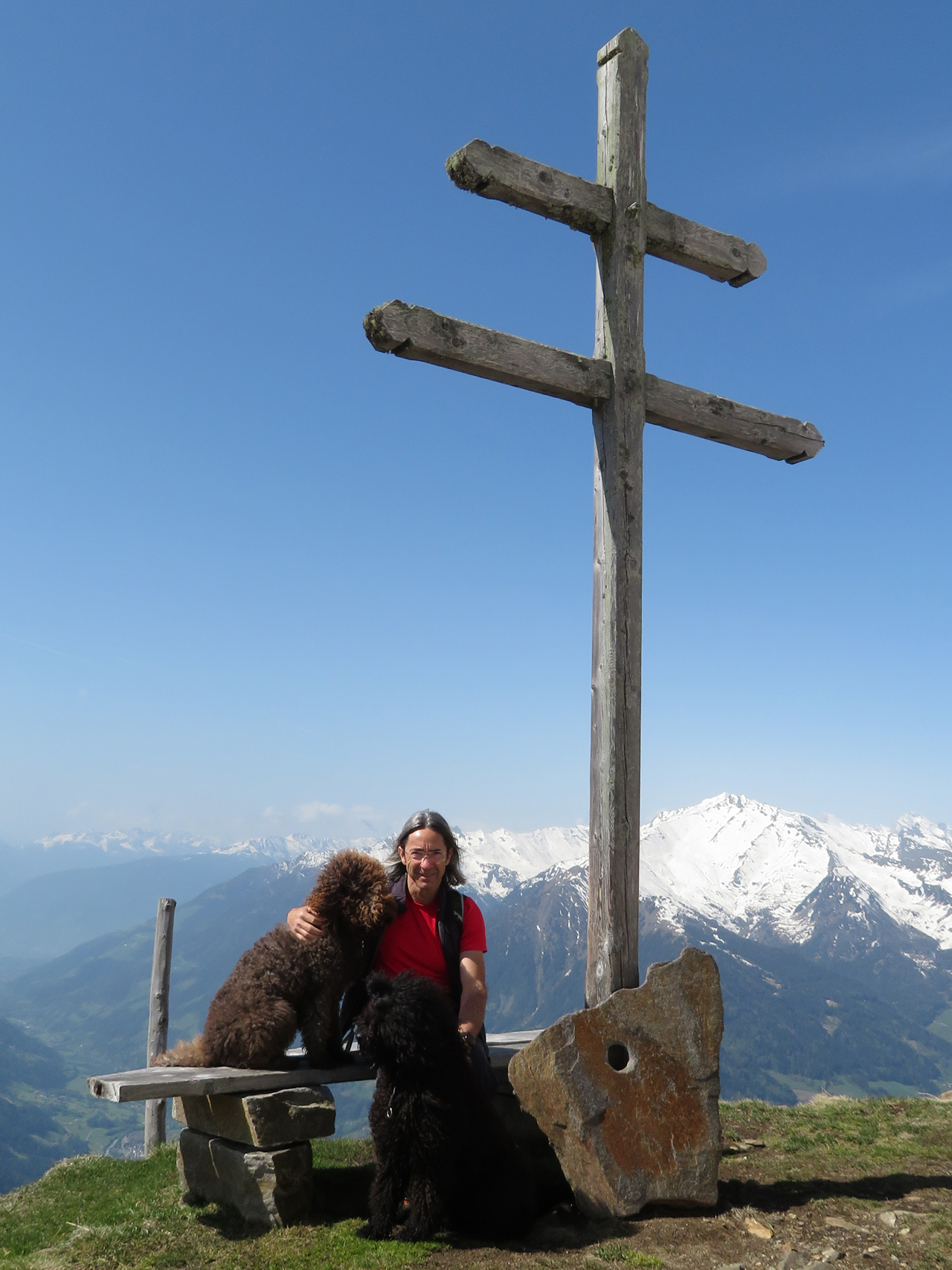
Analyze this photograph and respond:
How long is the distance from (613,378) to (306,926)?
4109 millimetres

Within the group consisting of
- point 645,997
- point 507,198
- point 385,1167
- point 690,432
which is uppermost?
point 507,198

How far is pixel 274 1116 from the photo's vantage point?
210 inches

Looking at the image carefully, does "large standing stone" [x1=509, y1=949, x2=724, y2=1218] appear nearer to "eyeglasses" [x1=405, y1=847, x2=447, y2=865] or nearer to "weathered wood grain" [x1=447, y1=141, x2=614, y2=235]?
"eyeglasses" [x1=405, y1=847, x2=447, y2=865]

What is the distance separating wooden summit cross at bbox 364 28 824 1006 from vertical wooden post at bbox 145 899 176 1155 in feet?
21.8

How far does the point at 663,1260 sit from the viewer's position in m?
4.58

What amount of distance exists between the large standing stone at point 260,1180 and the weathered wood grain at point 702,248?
6.44 meters

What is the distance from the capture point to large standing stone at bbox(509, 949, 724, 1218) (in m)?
5.18

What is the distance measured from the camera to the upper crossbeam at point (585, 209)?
19.1ft

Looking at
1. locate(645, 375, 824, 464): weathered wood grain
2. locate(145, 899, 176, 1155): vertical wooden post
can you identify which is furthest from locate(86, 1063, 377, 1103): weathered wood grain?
locate(145, 899, 176, 1155): vertical wooden post

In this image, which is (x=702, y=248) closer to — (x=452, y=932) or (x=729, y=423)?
(x=729, y=423)

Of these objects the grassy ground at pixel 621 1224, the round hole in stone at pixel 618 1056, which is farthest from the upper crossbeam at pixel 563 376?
the grassy ground at pixel 621 1224

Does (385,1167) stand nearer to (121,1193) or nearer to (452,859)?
(452,859)

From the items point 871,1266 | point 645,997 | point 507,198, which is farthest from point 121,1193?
point 507,198

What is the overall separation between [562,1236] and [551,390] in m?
5.02
